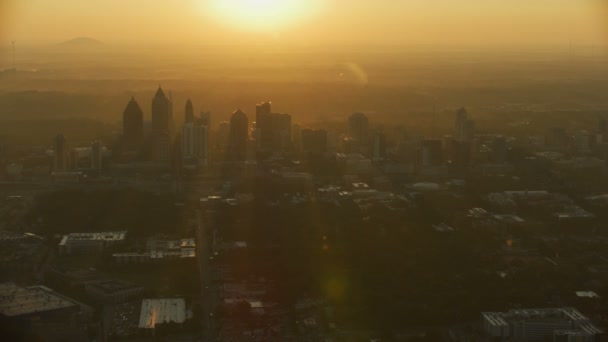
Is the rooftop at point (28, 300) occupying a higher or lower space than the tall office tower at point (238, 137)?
lower

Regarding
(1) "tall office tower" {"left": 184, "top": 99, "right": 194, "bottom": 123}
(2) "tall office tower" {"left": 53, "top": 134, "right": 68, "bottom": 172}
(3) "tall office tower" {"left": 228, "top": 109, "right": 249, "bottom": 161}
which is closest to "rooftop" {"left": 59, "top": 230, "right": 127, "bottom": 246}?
(2) "tall office tower" {"left": 53, "top": 134, "right": 68, "bottom": 172}

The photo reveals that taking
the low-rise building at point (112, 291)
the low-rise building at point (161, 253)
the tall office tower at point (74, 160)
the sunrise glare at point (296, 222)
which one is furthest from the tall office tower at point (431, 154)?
the low-rise building at point (112, 291)

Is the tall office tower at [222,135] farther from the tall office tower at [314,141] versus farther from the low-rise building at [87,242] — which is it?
the low-rise building at [87,242]

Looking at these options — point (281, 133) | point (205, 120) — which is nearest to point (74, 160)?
point (205, 120)

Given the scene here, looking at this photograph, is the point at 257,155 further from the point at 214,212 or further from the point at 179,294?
the point at 179,294

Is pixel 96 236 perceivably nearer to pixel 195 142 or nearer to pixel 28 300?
pixel 28 300

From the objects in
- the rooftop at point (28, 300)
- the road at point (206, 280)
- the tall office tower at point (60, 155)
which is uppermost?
the tall office tower at point (60, 155)
